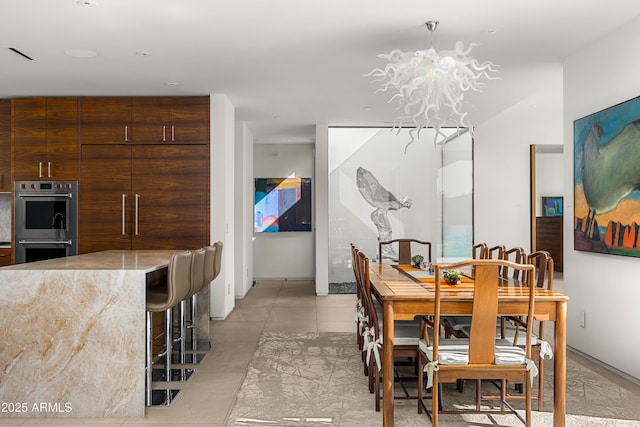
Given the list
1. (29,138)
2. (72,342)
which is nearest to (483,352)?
(72,342)

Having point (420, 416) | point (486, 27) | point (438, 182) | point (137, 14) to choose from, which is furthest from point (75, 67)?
point (438, 182)

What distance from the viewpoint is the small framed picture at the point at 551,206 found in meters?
10.4

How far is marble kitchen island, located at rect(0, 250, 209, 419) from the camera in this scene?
2.99 metres

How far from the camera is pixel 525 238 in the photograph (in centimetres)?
818

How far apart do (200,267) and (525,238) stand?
604 centimetres

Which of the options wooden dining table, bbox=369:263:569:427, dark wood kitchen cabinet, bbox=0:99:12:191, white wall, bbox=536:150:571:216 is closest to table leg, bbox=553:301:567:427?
wooden dining table, bbox=369:263:569:427

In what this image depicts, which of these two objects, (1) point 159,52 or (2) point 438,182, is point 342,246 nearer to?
(2) point 438,182

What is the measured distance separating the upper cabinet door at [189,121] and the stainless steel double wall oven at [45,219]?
4.34 feet

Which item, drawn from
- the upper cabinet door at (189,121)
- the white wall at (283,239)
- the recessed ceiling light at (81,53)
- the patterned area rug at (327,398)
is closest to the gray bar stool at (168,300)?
the patterned area rug at (327,398)

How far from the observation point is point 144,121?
5.78 meters

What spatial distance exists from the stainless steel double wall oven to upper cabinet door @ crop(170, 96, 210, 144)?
132 cm

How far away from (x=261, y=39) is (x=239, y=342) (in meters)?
2.76

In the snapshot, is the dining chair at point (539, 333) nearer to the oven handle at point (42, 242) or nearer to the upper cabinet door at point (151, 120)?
the upper cabinet door at point (151, 120)

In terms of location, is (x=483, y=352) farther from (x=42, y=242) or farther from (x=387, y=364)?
(x=42, y=242)
